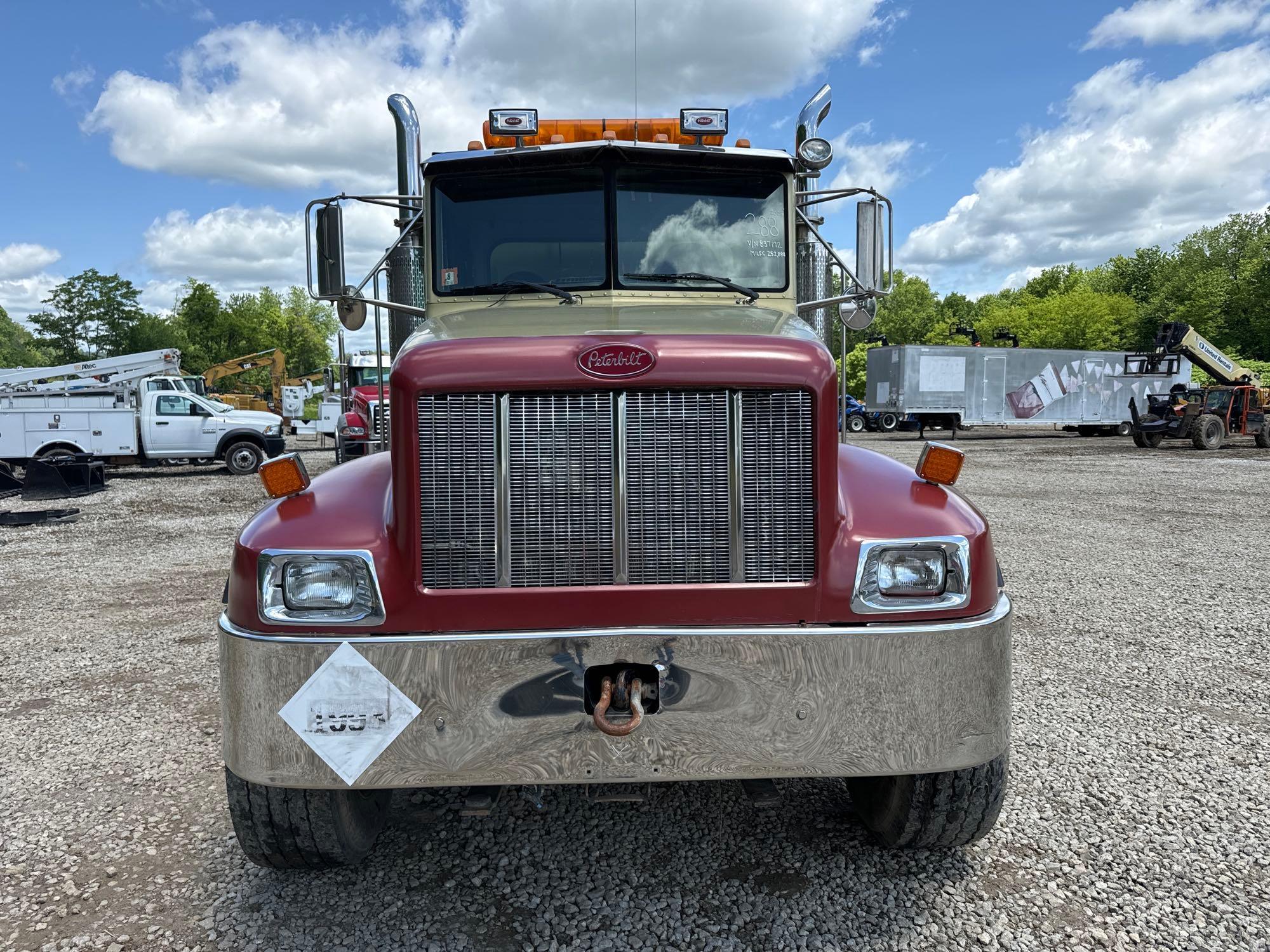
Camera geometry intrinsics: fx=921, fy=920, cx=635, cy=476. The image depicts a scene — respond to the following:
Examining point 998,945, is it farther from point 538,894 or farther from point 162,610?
point 162,610

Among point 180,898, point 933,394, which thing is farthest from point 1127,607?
point 933,394

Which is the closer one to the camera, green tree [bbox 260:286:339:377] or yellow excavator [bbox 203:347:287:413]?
yellow excavator [bbox 203:347:287:413]

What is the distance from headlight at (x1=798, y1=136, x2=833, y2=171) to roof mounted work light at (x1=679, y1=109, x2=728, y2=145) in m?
0.39

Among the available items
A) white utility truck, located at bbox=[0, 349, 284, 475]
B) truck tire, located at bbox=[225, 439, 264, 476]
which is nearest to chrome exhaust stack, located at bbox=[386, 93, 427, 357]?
white utility truck, located at bbox=[0, 349, 284, 475]

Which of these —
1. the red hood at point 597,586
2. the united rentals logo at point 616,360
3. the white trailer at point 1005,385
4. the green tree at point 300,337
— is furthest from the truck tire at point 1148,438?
the green tree at point 300,337

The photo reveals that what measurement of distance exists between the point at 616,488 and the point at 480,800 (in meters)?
1.03

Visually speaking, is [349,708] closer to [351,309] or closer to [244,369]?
[351,309]

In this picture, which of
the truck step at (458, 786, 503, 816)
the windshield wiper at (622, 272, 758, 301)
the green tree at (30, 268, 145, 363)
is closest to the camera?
the truck step at (458, 786, 503, 816)

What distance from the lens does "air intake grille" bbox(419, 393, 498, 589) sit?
257 centimetres

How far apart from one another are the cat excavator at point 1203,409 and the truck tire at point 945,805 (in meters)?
26.6

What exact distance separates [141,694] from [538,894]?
306 centimetres

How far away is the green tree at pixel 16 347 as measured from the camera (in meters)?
76.3

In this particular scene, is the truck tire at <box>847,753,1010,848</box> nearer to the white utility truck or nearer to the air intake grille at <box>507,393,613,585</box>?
the air intake grille at <box>507,393,613,585</box>

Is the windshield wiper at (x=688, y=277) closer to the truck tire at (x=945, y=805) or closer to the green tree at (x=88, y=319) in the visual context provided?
the truck tire at (x=945, y=805)
